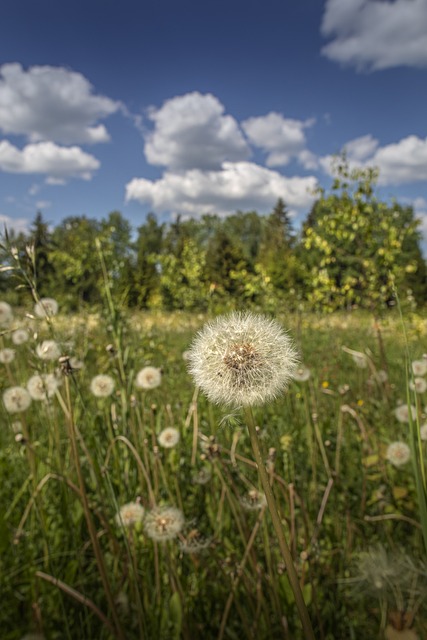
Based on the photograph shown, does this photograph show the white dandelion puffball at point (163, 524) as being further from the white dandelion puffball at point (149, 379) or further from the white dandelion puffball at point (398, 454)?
the white dandelion puffball at point (398, 454)

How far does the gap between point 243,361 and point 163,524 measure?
921mm

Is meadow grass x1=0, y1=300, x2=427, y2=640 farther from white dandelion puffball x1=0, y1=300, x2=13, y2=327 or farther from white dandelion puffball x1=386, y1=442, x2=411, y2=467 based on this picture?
white dandelion puffball x1=0, y1=300, x2=13, y2=327

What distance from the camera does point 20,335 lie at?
396 centimetres

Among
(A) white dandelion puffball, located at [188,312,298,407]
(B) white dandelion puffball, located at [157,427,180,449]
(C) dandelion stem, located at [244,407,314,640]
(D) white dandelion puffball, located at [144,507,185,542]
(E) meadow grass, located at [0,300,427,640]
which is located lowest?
(E) meadow grass, located at [0,300,427,640]

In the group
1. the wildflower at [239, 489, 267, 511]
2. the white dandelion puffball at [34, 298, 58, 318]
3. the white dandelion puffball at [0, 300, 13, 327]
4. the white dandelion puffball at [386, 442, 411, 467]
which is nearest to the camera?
the white dandelion puffball at [34, 298, 58, 318]

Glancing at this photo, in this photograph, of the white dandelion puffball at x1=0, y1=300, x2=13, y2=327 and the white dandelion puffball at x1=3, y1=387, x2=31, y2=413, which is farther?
the white dandelion puffball at x1=0, y1=300, x2=13, y2=327

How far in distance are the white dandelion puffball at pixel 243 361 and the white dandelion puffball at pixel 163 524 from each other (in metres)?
0.83

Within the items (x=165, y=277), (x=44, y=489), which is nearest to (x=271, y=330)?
(x=44, y=489)

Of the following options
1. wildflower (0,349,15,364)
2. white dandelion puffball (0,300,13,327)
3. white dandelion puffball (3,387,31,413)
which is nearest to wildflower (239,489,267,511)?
white dandelion puffball (3,387,31,413)

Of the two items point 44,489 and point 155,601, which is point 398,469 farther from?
point 44,489

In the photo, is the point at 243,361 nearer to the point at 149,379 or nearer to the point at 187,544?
the point at 187,544

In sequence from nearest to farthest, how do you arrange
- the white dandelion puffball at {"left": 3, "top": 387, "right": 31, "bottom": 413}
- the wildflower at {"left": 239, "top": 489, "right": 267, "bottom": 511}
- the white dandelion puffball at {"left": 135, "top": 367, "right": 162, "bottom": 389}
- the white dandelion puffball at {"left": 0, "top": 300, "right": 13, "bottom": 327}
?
the wildflower at {"left": 239, "top": 489, "right": 267, "bottom": 511} → the white dandelion puffball at {"left": 3, "top": 387, "right": 31, "bottom": 413} → the white dandelion puffball at {"left": 135, "top": 367, "right": 162, "bottom": 389} → the white dandelion puffball at {"left": 0, "top": 300, "right": 13, "bottom": 327}

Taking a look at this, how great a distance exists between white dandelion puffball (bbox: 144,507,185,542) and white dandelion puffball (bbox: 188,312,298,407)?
83cm

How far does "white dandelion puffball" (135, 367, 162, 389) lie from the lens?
232 centimetres
